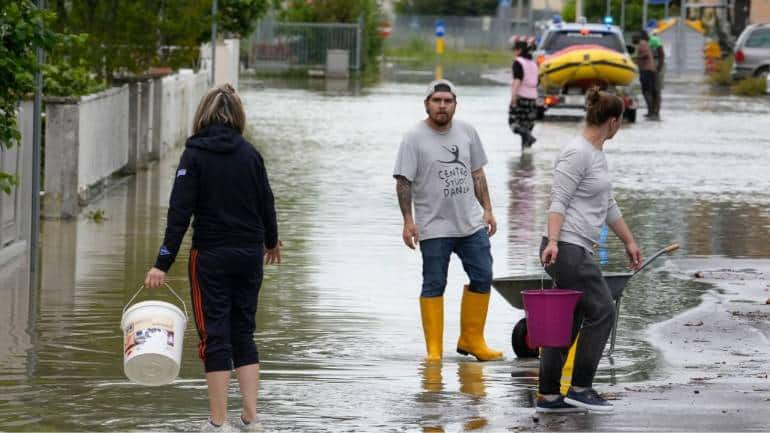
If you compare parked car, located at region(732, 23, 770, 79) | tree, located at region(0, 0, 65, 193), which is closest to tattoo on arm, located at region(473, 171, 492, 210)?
tree, located at region(0, 0, 65, 193)

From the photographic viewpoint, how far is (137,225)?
15.7m

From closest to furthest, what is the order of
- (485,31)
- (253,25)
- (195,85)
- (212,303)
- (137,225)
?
(212,303)
(137,225)
(195,85)
(253,25)
(485,31)

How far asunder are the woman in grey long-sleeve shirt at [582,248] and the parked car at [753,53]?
39562 mm

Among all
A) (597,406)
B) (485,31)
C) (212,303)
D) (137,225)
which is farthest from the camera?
(485,31)

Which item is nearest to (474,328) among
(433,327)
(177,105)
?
(433,327)

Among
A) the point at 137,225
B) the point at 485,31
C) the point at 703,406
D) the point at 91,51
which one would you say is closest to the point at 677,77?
the point at 485,31

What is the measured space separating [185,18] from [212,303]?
14.5 meters

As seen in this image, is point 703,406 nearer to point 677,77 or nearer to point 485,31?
point 677,77

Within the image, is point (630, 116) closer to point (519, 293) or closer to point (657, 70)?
point (657, 70)

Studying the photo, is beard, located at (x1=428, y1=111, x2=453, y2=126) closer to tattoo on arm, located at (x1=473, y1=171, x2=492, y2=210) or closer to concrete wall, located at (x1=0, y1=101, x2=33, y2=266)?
tattoo on arm, located at (x1=473, y1=171, x2=492, y2=210)

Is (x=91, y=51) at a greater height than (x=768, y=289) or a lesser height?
greater

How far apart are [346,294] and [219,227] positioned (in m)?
4.55

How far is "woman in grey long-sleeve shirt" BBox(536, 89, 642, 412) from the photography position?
8164 mm

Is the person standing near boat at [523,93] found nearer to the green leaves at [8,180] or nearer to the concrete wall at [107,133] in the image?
the concrete wall at [107,133]
